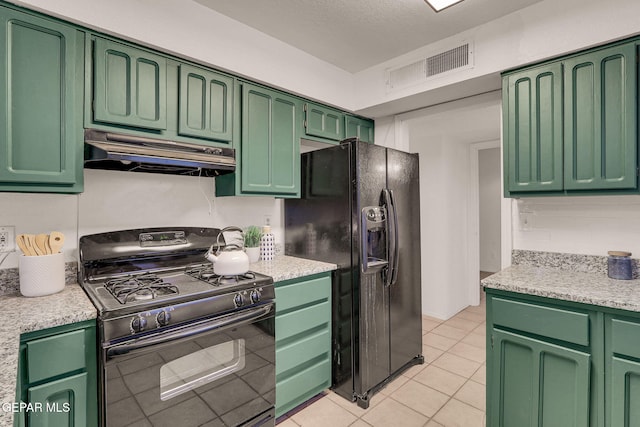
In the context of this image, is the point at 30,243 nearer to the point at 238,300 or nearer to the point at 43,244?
the point at 43,244

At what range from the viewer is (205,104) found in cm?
202

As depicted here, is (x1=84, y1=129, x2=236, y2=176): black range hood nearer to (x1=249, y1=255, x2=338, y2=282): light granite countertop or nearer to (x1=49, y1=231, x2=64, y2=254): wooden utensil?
(x1=49, y1=231, x2=64, y2=254): wooden utensil

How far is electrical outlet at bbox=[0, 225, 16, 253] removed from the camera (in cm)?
162

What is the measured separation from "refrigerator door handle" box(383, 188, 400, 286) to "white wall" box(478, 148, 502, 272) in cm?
456

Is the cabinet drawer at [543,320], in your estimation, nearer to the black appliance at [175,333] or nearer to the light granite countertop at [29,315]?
the black appliance at [175,333]

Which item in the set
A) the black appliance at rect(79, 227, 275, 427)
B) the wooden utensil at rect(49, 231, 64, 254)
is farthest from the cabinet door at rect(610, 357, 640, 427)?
the wooden utensil at rect(49, 231, 64, 254)

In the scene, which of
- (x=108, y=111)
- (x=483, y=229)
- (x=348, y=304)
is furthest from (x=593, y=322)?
(x=483, y=229)

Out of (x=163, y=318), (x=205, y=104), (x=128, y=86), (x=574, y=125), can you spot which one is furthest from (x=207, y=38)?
(x=574, y=125)

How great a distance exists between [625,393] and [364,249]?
1.39 meters

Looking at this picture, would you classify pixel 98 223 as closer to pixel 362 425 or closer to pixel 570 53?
pixel 362 425

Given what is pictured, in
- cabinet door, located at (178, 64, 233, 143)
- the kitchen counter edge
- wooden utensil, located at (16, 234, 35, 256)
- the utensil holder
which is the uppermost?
cabinet door, located at (178, 64, 233, 143)

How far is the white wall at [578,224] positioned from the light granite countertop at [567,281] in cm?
7

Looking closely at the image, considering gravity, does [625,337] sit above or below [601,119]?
below

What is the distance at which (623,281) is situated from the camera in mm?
1743
